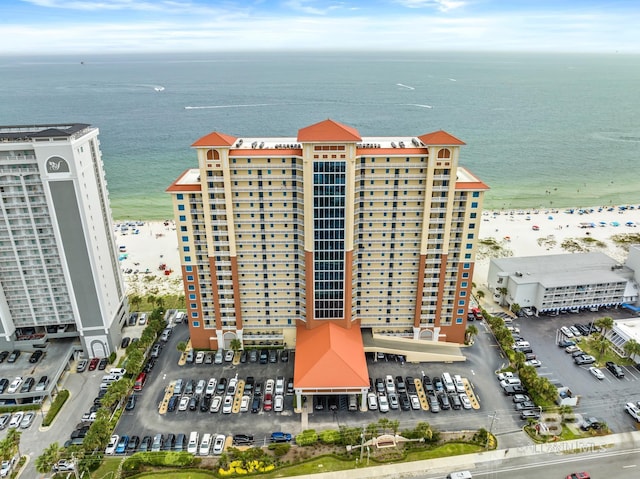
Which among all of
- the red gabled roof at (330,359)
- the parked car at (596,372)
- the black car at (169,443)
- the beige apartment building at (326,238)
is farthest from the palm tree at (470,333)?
the black car at (169,443)

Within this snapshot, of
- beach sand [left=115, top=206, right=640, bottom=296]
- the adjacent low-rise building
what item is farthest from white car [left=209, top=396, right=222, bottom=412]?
the adjacent low-rise building

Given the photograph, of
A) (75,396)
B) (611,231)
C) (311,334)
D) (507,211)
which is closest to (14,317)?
(75,396)

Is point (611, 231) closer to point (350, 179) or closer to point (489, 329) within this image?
point (489, 329)

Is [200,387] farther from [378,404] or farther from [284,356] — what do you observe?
[378,404]

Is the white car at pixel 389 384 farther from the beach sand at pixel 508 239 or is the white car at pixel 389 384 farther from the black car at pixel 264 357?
the beach sand at pixel 508 239

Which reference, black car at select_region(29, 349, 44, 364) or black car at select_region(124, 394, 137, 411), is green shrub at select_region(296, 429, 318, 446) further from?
black car at select_region(29, 349, 44, 364)

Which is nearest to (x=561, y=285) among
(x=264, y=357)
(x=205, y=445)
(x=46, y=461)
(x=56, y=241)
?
(x=264, y=357)
